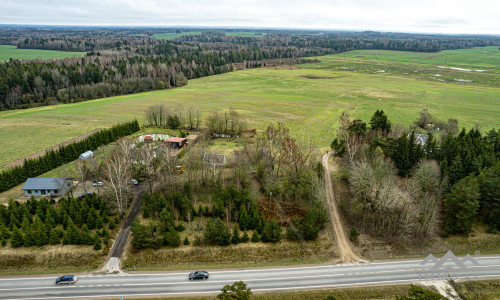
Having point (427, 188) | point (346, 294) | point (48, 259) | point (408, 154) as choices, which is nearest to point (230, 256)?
point (346, 294)

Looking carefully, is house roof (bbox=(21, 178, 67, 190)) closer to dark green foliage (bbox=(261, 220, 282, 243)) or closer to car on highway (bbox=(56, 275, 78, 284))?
car on highway (bbox=(56, 275, 78, 284))

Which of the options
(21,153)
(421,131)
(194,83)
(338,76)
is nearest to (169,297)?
(21,153)

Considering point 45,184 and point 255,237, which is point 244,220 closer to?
point 255,237

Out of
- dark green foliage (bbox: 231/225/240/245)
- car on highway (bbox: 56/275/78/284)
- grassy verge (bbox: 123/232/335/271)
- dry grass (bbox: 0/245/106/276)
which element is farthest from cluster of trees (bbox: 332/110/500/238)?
car on highway (bbox: 56/275/78/284)

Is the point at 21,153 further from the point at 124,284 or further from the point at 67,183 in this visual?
the point at 124,284

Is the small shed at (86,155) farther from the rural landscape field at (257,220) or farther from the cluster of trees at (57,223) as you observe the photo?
the cluster of trees at (57,223)

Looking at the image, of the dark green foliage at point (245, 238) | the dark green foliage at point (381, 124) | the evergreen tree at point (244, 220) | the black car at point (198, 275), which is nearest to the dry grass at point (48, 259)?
the black car at point (198, 275)
